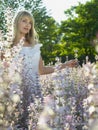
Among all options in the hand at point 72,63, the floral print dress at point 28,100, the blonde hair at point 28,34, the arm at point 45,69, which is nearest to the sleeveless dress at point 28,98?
the floral print dress at point 28,100

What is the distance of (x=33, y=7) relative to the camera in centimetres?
4172

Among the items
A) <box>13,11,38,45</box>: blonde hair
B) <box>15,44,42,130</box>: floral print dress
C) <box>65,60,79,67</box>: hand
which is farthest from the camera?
<box>13,11,38,45</box>: blonde hair

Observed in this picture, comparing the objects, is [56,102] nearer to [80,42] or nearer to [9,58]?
[9,58]

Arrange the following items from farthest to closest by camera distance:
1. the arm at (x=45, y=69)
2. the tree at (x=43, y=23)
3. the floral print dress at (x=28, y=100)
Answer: the tree at (x=43, y=23)
the arm at (x=45, y=69)
the floral print dress at (x=28, y=100)

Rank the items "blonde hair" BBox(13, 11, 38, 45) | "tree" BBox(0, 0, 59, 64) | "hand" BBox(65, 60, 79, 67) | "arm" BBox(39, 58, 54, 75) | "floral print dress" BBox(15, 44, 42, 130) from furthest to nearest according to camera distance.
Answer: "tree" BBox(0, 0, 59, 64) → "blonde hair" BBox(13, 11, 38, 45) → "arm" BBox(39, 58, 54, 75) → "hand" BBox(65, 60, 79, 67) → "floral print dress" BBox(15, 44, 42, 130)

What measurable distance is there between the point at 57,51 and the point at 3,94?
43272 millimetres

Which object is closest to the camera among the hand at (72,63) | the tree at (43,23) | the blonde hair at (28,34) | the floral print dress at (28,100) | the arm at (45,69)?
the floral print dress at (28,100)

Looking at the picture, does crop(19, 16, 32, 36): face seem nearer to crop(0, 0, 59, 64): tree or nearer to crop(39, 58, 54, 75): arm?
crop(39, 58, 54, 75): arm

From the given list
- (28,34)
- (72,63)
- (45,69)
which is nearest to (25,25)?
(28,34)

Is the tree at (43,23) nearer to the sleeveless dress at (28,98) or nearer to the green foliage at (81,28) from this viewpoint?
the green foliage at (81,28)

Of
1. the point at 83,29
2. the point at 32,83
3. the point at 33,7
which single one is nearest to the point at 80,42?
the point at 83,29

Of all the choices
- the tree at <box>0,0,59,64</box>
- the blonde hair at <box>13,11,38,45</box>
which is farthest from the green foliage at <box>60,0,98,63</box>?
the blonde hair at <box>13,11,38,45</box>

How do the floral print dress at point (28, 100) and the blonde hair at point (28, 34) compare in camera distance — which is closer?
the floral print dress at point (28, 100)

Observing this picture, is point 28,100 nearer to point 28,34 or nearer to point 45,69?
point 45,69
